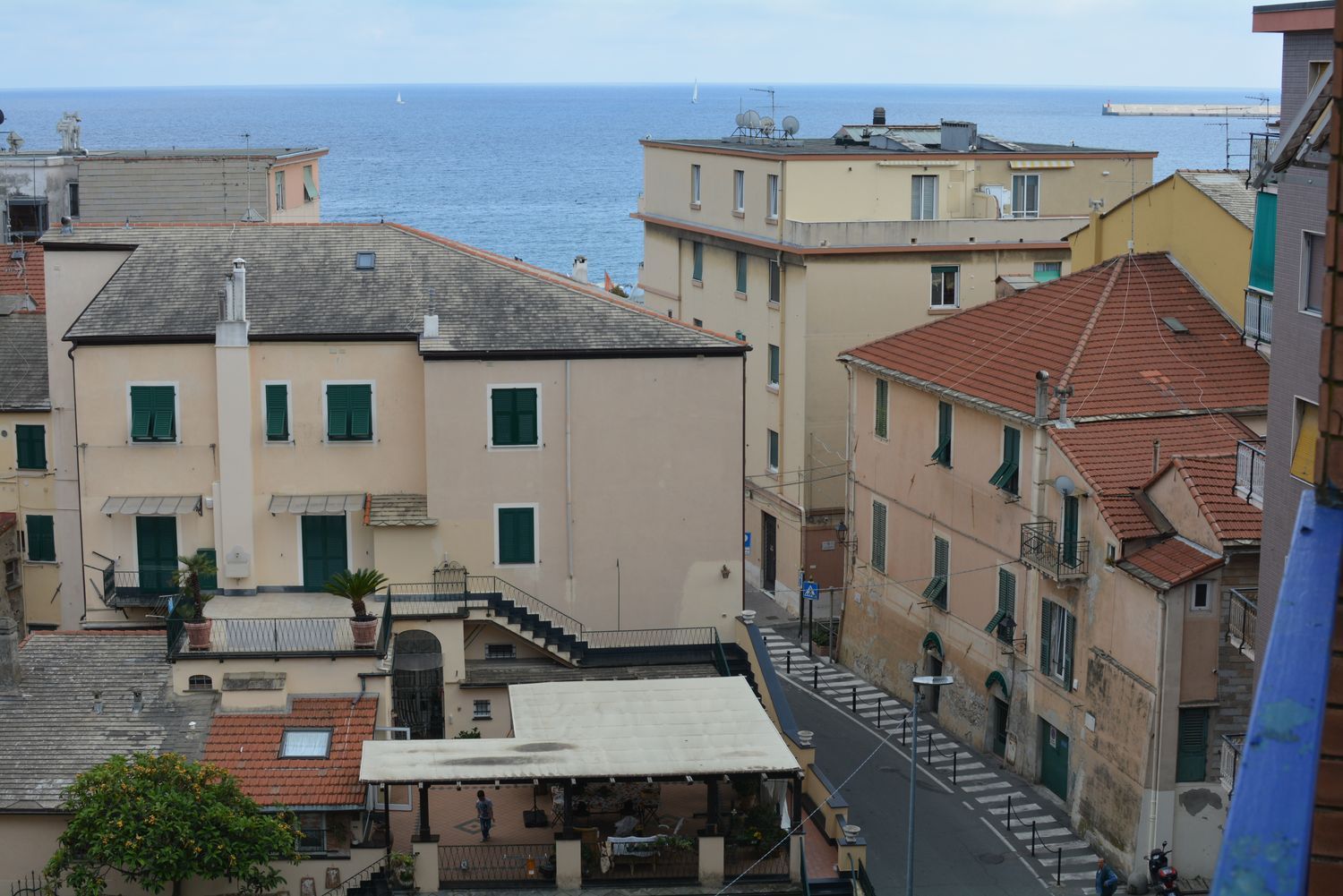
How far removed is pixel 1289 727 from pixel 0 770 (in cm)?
2846

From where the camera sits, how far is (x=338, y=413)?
40.6 metres

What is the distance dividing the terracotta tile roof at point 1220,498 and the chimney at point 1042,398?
13.6 feet

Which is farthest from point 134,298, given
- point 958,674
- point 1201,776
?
point 1201,776

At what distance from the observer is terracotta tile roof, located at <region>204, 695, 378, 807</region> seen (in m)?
33.0

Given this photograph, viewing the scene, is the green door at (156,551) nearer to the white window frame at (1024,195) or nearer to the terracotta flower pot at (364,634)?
the terracotta flower pot at (364,634)

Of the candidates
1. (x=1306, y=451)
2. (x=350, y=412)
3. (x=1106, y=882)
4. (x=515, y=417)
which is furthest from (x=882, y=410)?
(x=1306, y=451)

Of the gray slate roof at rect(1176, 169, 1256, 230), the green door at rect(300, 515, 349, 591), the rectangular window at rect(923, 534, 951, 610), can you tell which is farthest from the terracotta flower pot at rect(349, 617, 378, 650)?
the gray slate roof at rect(1176, 169, 1256, 230)

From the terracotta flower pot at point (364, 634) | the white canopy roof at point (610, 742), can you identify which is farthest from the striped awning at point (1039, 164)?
the terracotta flower pot at point (364, 634)

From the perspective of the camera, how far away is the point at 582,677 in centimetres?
3931

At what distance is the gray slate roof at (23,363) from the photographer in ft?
151

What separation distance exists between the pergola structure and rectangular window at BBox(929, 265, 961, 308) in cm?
A: 2522

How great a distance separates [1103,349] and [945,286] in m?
15.7

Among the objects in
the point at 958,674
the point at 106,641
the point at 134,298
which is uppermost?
the point at 134,298

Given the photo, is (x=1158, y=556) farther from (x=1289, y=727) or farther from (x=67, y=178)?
(x=67, y=178)
